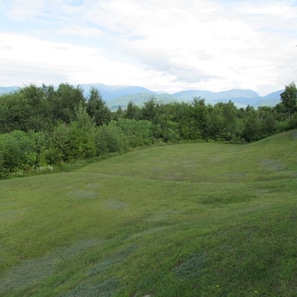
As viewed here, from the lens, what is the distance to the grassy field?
651 centimetres

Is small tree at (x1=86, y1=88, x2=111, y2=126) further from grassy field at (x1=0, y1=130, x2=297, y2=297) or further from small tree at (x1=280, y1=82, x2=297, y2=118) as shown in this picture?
small tree at (x1=280, y1=82, x2=297, y2=118)

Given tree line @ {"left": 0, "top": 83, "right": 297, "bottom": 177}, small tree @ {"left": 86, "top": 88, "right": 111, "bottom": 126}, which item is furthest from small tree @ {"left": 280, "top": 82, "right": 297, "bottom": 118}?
small tree @ {"left": 86, "top": 88, "right": 111, "bottom": 126}

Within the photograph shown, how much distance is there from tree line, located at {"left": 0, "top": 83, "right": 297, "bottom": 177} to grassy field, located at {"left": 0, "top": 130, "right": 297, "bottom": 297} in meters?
8.46

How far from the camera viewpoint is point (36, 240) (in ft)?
43.2

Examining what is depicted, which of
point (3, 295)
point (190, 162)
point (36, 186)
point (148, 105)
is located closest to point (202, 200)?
point (3, 295)

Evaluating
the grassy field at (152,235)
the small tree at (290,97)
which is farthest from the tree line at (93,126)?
the grassy field at (152,235)

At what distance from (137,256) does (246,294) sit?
3936 millimetres

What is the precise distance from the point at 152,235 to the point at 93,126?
34.0m

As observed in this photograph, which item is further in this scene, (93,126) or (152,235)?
(93,126)

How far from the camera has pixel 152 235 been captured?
11039mm

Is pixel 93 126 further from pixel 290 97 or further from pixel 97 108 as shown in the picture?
pixel 290 97

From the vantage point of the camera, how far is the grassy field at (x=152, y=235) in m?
6.51

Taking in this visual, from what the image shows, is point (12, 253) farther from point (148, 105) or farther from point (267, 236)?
point (148, 105)

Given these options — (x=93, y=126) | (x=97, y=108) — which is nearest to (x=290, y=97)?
(x=97, y=108)
